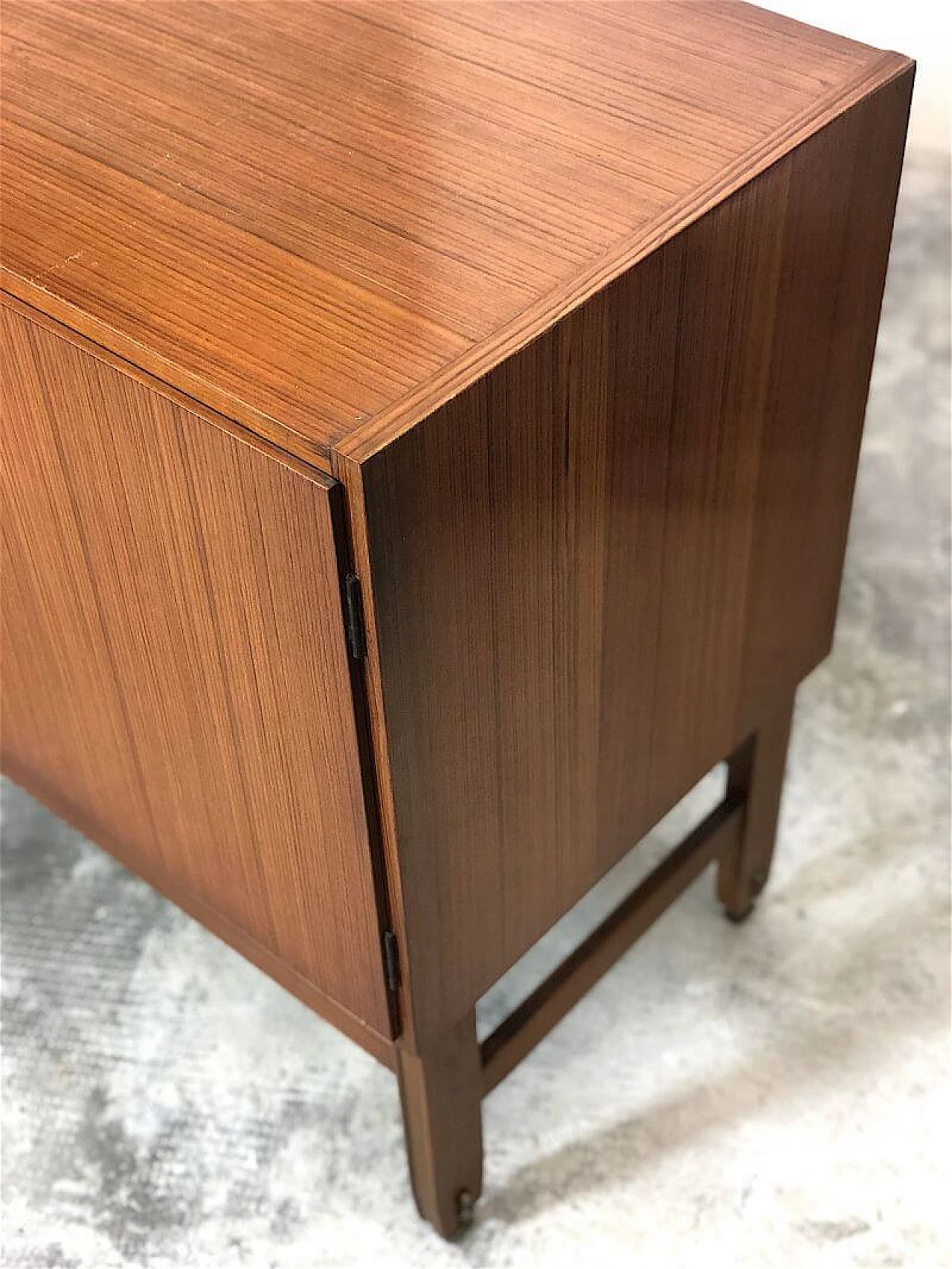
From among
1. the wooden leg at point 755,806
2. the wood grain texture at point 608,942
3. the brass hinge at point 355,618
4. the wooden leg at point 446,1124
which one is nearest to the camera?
the brass hinge at point 355,618

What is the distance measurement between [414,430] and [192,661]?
0.23 meters

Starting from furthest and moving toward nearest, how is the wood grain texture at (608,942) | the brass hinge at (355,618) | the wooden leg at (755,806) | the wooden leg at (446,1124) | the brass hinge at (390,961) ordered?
the wooden leg at (755,806), the wood grain texture at (608,942), the wooden leg at (446,1124), the brass hinge at (390,961), the brass hinge at (355,618)

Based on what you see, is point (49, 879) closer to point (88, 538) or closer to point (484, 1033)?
point (484, 1033)

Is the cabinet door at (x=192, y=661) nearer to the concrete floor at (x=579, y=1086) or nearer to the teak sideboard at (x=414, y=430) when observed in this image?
the teak sideboard at (x=414, y=430)

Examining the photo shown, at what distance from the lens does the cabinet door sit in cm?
71

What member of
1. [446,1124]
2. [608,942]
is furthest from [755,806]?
[446,1124]

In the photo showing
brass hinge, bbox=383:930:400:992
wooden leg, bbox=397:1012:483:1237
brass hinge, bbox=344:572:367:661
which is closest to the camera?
brass hinge, bbox=344:572:367:661

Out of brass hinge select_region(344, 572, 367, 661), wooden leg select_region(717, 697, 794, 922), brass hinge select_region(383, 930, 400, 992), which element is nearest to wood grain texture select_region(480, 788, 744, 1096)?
wooden leg select_region(717, 697, 794, 922)

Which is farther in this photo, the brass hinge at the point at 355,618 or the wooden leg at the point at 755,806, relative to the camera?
the wooden leg at the point at 755,806

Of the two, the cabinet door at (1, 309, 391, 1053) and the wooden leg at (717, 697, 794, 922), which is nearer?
the cabinet door at (1, 309, 391, 1053)

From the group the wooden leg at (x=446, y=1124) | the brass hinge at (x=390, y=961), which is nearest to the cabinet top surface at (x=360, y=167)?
the brass hinge at (x=390, y=961)

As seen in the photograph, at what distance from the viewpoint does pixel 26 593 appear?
901 mm

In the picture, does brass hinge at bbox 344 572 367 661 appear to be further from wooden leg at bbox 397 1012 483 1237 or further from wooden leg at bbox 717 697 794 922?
wooden leg at bbox 717 697 794 922

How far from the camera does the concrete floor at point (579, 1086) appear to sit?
3.72ft
